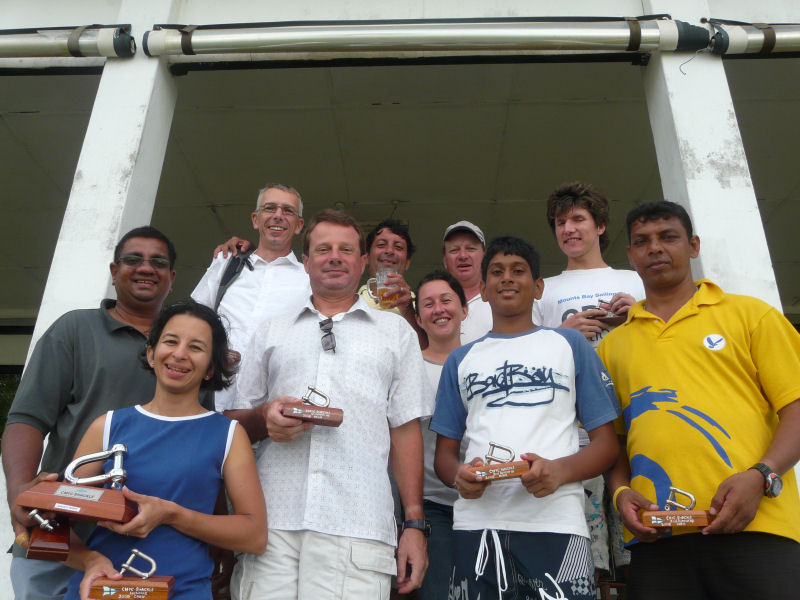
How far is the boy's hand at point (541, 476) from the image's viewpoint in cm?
206

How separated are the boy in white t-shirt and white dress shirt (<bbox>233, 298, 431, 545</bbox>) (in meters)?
0.22

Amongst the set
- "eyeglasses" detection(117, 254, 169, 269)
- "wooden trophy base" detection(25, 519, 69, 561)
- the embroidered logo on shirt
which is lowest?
"wooden trophy base" detection(25, 519, 69, 561)

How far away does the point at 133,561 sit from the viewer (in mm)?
1979

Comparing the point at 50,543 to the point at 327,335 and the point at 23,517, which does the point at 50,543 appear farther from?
the point at 327,335

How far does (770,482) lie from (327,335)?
5.14 feet

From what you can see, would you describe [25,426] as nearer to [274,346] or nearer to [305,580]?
[274,346]

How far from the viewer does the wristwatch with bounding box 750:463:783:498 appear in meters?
2.06

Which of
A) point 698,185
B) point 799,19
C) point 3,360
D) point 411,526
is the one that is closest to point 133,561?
point 411,526

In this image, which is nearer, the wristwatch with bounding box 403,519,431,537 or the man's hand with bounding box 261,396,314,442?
the man's hand with bounding box 261,396,314,442

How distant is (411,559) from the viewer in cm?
230

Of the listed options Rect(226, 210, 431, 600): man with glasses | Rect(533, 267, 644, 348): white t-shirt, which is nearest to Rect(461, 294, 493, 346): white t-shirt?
Rect(533, 267, 644, 348): white t-shirt

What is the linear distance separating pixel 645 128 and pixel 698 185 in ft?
8.01

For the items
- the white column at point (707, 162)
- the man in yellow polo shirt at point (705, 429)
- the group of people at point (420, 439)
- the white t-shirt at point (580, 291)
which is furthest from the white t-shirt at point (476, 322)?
the white column at point (707, 162)

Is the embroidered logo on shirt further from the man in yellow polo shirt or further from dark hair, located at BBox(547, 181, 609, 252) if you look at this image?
dark hair, located at BBox(547, 181, 609, 252)
